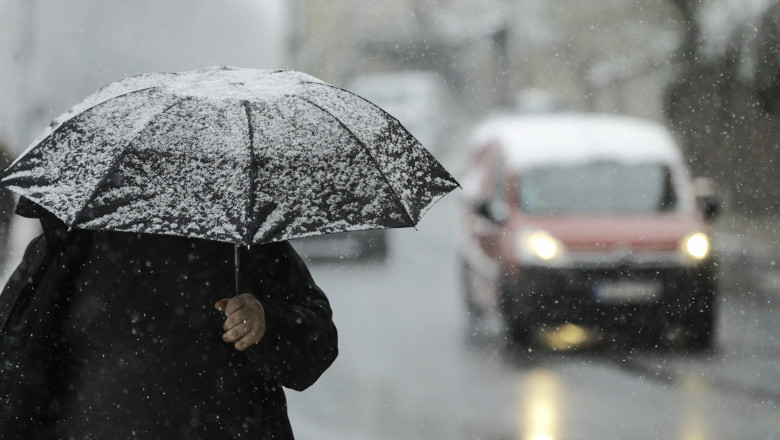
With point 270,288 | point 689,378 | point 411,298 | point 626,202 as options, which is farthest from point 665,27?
point 270,288

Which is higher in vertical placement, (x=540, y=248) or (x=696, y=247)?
(x=696, y=247)

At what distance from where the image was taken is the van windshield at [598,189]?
9.70 m

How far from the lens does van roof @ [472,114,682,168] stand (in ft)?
33.2

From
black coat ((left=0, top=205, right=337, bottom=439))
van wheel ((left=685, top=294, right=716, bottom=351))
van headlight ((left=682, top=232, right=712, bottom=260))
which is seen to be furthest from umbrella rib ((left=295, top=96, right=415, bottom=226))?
van wheel ((left=685, top=294, right=716, bottom=351))

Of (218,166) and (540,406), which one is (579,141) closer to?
(540,406)

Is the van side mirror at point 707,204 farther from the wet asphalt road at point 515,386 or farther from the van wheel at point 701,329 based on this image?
the wet asphalt road at point 515,386

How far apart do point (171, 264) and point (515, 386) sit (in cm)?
542

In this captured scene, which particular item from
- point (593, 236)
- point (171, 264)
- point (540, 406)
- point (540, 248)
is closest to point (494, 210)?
point (540, 248)

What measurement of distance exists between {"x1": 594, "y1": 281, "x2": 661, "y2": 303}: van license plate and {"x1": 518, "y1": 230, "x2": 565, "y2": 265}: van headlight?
0.39 m

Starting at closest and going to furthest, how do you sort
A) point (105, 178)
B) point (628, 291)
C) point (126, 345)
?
point (105, 178) → point (126, 345) → point (628, 291)

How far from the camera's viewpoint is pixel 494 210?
31.2 ft

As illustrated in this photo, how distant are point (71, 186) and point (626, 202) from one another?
25.0ft

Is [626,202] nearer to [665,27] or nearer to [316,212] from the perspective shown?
[316,212]

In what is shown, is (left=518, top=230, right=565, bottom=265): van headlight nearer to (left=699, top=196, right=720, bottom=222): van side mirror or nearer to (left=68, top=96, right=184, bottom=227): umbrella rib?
(left=699, top=196, right=720, bottom=222): van side mirror
